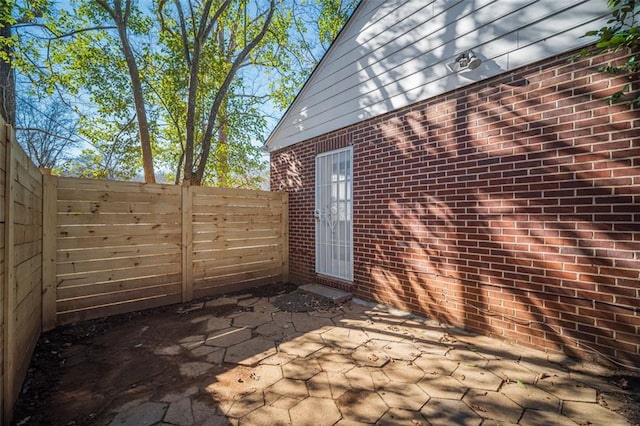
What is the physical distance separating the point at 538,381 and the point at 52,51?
10537mm

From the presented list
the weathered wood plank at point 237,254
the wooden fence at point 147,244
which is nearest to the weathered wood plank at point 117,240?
the wooden fence at point 147,244

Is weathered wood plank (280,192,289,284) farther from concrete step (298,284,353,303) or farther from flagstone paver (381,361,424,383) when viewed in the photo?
flagstone paver (381,361,424,383)

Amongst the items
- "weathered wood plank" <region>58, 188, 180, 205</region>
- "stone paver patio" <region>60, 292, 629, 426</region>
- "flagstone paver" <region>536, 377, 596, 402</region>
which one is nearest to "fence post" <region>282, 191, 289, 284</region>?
"weathered wood plank" <region>58, 188, 180, 205</region>

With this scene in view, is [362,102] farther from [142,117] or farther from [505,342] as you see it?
[142,117]

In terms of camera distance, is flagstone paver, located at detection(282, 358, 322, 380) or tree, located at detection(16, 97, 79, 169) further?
tree, located at detection(16, 97, 79, 169)

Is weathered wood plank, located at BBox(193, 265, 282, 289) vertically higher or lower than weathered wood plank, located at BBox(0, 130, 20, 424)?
lower

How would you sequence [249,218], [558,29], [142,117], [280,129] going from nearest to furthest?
[558,29], [249,218], [280,129], [142,117]

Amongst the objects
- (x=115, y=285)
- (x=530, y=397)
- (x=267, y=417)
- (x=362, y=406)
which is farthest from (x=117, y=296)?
(x=530, y=397)

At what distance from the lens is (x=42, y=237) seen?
2.92m

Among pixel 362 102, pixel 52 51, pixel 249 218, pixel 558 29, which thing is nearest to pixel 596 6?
pixel 558 29

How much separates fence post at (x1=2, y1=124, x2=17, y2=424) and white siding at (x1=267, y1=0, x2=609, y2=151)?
12.1 ft

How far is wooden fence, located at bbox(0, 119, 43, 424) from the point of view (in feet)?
5.25

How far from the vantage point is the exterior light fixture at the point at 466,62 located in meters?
2.88

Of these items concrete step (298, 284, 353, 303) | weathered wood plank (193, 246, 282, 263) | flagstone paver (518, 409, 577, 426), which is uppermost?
weathered wood plank (193, 246, 282, 263)
